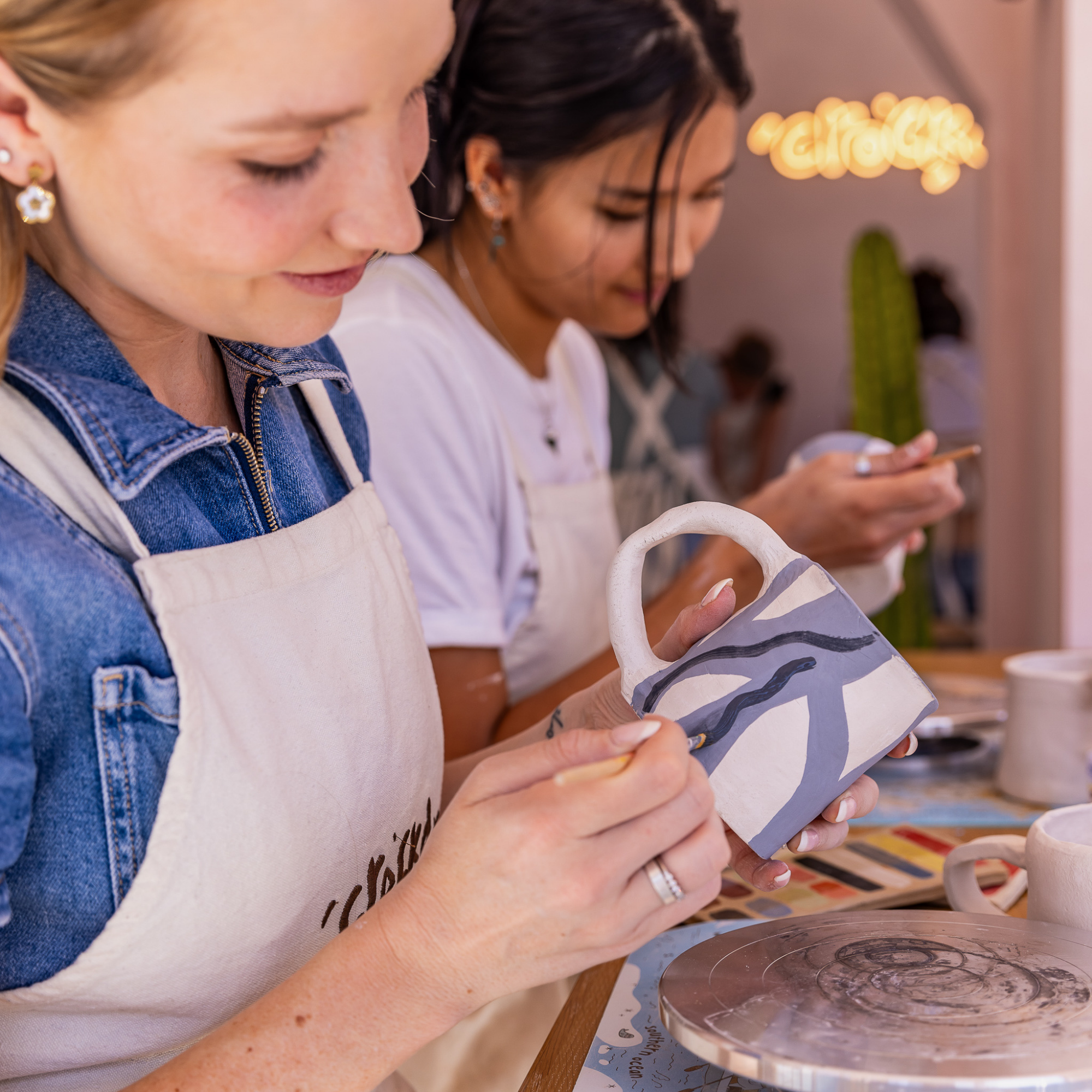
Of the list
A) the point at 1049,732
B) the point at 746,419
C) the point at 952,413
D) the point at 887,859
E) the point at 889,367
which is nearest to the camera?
the point at 887,859

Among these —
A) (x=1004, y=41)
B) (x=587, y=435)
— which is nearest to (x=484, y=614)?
(x=587, y=435)

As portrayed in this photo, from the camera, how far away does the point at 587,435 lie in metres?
1.72

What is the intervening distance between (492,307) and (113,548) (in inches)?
36.5

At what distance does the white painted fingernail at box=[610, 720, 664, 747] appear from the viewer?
60cm

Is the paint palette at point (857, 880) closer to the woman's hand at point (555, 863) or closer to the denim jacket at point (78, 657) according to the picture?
the woman's hand at point (555, 863)

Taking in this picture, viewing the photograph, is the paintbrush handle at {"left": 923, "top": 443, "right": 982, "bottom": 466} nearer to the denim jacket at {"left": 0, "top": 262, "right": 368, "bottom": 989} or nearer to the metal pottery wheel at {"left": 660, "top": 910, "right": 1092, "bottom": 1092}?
the metal pottery wheel at {"left": 660, "top": 910, "right": 1092, "bottom": 1092}

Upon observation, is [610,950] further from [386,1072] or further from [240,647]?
[240,647]

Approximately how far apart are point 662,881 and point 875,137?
5621 mm

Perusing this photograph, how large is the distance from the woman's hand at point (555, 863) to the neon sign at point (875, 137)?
16.0 feet

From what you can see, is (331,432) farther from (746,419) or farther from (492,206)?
(746,419)

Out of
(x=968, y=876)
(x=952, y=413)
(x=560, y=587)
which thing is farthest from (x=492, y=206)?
(x=952, y=413)

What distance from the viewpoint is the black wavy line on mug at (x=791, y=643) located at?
69 cm

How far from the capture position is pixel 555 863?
1.92ft

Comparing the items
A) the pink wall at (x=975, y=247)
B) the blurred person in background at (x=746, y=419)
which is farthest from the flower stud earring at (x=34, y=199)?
the blurred person in background at (x=746, y=419)
